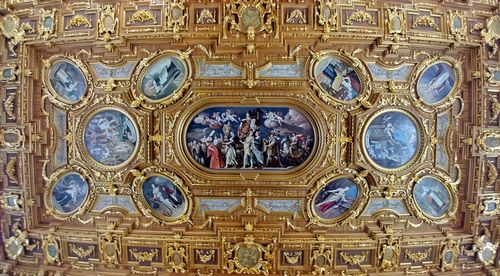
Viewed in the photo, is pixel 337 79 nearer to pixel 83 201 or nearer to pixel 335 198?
pixel 335 198

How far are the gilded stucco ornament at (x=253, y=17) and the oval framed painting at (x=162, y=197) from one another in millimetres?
4845

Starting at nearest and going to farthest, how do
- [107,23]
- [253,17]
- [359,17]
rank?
[253,17] → [359,17] → [107,23]

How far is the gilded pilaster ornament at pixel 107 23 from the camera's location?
10.8 metres

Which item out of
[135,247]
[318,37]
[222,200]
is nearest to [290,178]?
[222,200]

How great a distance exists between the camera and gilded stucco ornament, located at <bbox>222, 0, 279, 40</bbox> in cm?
1049

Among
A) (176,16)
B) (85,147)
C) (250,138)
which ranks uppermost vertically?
(176,16)

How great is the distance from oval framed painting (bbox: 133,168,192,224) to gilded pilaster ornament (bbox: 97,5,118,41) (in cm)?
431

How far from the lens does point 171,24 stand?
10.6 meters

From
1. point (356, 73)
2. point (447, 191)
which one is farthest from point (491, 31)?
point (447, 191)

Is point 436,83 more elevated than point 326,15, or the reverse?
point 326,15

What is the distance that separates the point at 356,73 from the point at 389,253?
18.9 feet

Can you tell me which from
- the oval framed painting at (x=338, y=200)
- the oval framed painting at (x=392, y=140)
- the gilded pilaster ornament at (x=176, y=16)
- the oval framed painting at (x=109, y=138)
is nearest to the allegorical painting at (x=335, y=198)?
the oval framed painting at (x=338, y=200)

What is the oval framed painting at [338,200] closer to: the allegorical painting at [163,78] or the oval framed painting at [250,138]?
the oval framed painting at [250,138]

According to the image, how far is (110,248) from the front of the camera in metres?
11.3
